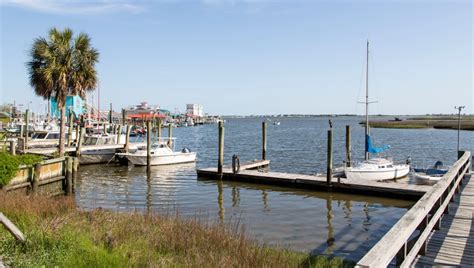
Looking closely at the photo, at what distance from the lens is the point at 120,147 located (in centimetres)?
3603

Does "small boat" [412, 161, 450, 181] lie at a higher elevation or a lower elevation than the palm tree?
lower

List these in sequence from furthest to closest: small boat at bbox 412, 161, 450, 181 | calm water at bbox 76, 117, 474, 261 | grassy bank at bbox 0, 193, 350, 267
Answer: small boat at bbox 412, 161, 450, 181
calm water at bbox 76, 117, 474, 261
grassy bank at bbox 0, 193, 350, 267

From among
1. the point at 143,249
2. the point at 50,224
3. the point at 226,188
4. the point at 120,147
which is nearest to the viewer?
the point at 143,249

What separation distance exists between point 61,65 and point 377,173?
1973 centimetres

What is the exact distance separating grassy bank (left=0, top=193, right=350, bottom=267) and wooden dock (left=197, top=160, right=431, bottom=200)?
11.5m

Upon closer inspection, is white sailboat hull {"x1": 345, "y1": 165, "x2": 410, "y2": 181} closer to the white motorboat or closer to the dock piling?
the white motorboat

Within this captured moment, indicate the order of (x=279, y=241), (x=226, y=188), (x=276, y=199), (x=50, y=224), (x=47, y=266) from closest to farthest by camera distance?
(x=47, y=266), (x=50, y=224), (x=279, y=241), (x=276, y=199), (x=226, y=188)

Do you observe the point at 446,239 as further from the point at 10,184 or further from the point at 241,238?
the point at 10,184

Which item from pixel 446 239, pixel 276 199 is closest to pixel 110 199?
pixel 276 199

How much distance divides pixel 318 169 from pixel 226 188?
11665 millimetres

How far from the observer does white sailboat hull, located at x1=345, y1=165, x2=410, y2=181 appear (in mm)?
24969

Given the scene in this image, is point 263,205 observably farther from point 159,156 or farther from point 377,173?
point 159,156

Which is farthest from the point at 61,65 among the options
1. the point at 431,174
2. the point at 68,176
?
the point at 431,174

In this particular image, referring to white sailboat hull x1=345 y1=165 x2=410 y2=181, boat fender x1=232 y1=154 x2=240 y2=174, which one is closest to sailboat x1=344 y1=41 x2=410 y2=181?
white sailboat hull x1=345 y1=165 x2=410 y2=181
